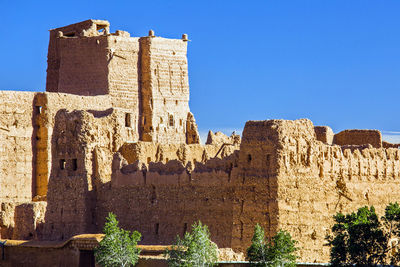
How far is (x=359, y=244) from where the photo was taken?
4497 cm

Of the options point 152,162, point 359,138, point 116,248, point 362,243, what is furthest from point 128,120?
point 362,243

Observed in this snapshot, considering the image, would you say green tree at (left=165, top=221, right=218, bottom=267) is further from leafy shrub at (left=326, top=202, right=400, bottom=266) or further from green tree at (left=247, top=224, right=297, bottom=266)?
leafy shrub at (left=326, top=202, right=400, bottom=266)

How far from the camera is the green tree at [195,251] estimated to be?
45219 millimetres

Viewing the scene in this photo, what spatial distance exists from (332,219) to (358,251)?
17.1 ft

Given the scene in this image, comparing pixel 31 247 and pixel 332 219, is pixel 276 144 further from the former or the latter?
pixel 31 247

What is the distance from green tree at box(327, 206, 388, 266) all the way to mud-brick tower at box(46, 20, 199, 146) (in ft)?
75.5

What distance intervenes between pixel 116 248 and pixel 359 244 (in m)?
9.22

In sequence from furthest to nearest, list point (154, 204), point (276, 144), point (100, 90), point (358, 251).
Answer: point (100, 90)
point (154, 204)
point (276, 144)
point (358, 251)

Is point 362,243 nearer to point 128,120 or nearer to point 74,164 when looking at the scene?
point 74,164

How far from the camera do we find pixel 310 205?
48.7m

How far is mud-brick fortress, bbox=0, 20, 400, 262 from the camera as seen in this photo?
48.2 meters

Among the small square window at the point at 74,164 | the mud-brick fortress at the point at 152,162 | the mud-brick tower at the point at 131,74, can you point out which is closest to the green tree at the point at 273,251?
the mud-brick fortress at the point at 152,162

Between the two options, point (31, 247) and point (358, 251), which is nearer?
point (358, 251)

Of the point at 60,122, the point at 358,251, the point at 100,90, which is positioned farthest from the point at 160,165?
the point at 100,90
